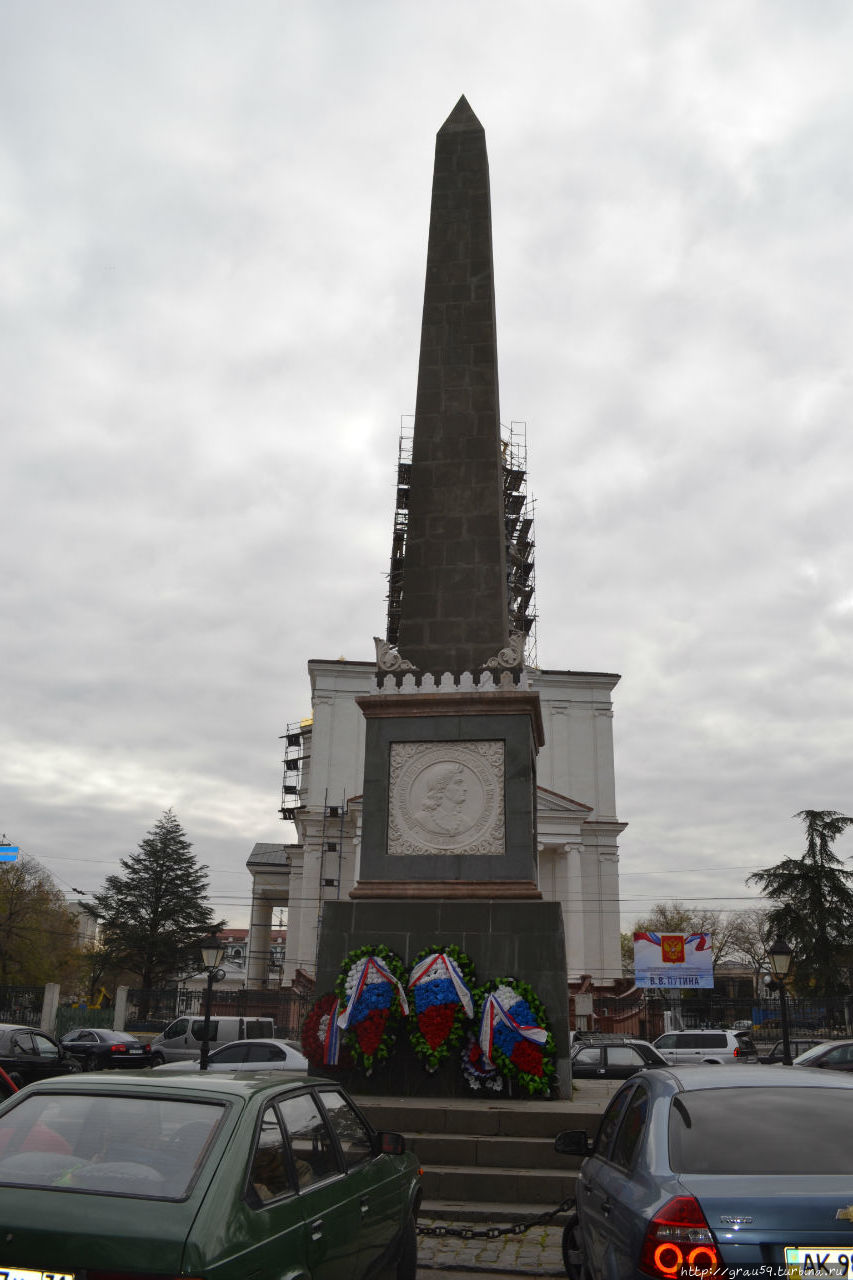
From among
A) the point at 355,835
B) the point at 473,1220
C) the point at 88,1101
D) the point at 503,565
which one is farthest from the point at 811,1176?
Answer: the point at 355,835

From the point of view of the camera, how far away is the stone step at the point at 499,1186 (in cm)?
924

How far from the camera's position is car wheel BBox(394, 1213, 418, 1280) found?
5.92 metres

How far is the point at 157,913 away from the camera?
52531 millimetres

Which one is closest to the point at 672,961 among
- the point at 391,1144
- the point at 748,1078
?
the point at 391,1144

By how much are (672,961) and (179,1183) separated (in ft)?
119

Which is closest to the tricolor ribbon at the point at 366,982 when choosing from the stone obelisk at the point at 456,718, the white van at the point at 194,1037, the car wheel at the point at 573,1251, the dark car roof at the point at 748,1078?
the stone obelisk at the point at 456,718

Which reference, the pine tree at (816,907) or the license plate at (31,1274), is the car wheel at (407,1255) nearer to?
the license plate at (31,1274)

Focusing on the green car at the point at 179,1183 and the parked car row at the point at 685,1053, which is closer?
the green car at the point at 179,1183

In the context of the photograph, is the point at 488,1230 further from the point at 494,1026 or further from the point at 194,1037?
the point at 194,1037

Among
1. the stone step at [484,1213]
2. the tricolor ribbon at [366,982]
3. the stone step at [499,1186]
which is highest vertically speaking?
the tricolor ribbon at [366,982]

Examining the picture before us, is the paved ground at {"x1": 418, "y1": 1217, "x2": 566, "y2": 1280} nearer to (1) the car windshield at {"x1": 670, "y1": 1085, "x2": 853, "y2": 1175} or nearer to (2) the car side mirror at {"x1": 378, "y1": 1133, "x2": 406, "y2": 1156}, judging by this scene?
(2) the car side mirror at {"x1": 378, "y1": 1133, "x2": 406, "y2": 1156}

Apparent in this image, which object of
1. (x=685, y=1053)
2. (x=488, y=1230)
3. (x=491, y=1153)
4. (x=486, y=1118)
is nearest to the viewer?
(x=488, y=1230)

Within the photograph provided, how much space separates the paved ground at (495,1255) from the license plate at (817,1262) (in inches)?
167

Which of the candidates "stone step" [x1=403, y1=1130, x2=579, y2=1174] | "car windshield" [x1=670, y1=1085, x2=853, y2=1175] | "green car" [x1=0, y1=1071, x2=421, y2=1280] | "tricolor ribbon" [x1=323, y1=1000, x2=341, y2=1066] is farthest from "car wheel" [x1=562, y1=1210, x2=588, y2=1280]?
"tricolor ribbon" [x1=323, y1=1000, x2=341, y2=1066]
